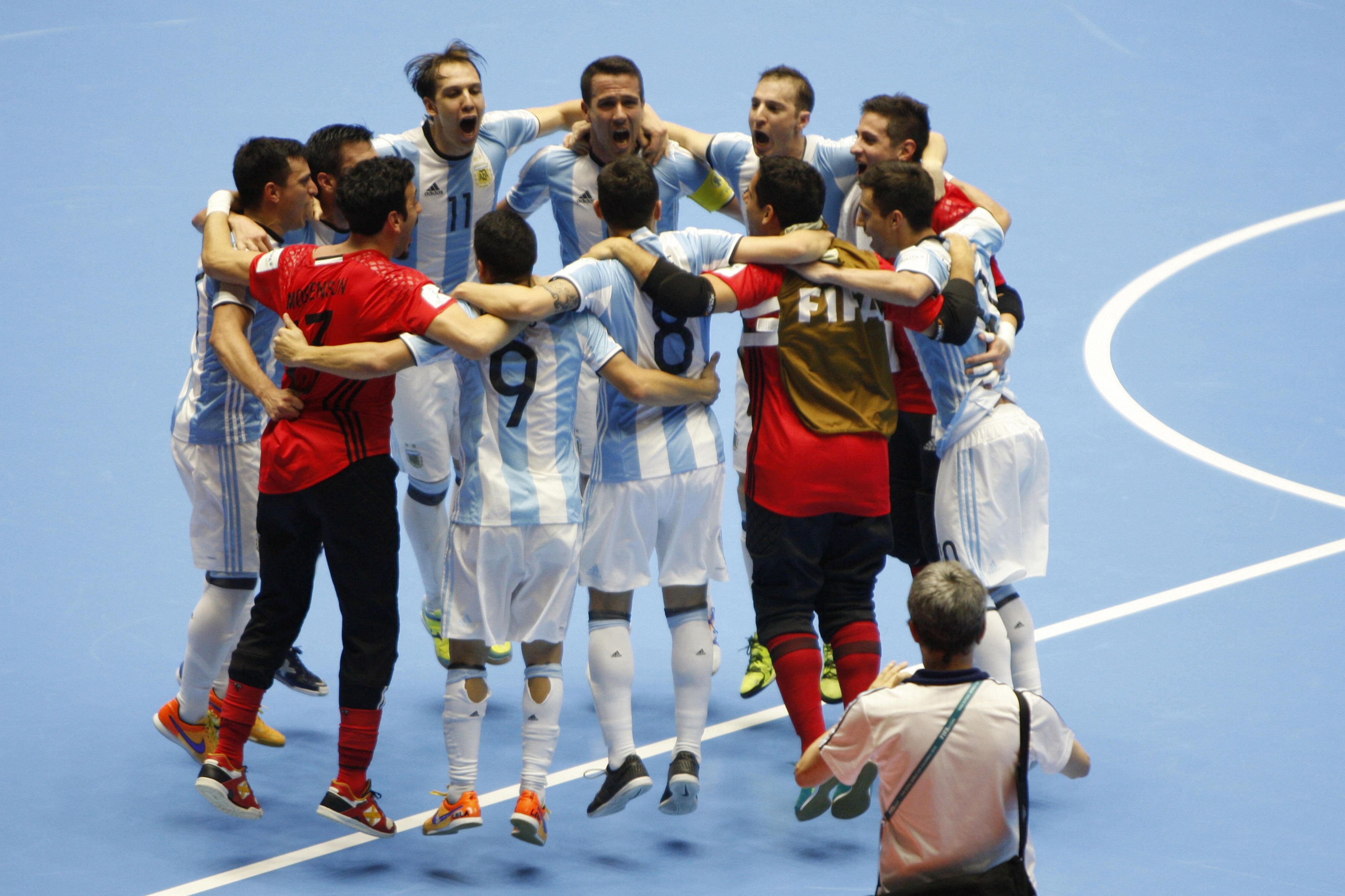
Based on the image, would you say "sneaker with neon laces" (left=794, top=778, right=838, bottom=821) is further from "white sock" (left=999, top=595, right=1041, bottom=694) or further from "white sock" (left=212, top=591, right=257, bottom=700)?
"white sock" (left=212, top=591, right=257, bottom=700)

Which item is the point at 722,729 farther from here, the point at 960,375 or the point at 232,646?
the point at 232,646

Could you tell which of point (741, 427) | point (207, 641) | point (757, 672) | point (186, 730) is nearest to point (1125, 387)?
point (757, 672)

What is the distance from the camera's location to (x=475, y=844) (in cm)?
571

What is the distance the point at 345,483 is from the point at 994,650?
8.68 ft

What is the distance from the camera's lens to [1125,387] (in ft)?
32.6

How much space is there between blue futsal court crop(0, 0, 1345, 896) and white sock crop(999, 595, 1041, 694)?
0.43m

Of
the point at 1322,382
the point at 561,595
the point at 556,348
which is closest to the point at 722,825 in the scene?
the point at 561,595

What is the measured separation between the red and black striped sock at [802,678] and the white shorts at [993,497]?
793mm

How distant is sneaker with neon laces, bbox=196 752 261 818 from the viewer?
17.8 ft

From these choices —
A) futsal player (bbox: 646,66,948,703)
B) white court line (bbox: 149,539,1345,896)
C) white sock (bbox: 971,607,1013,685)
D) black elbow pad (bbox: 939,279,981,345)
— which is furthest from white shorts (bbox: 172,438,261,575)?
white sock (bbox: 971,607,1013,685)

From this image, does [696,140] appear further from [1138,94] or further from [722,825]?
[1138,94]

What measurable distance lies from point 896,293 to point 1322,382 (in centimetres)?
565

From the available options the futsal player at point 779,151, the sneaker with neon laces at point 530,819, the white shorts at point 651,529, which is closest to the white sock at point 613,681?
the white shorts at point 651,529

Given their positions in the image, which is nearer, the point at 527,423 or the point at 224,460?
the point at 527,423
